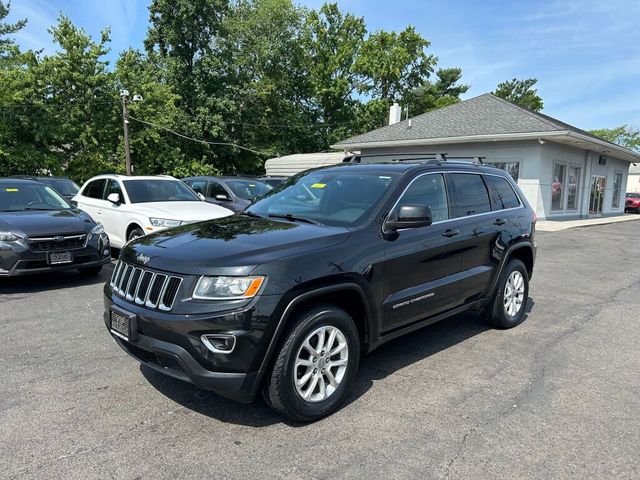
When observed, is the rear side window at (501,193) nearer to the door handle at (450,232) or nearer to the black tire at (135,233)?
the door handle at (450,232)

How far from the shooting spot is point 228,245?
3.32m

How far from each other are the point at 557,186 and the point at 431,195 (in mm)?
18614

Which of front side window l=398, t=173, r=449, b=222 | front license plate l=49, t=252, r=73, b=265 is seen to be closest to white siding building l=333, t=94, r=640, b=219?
front license plate l=49, t=252, r=73, b=265

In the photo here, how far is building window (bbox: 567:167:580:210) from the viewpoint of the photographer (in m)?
21.5

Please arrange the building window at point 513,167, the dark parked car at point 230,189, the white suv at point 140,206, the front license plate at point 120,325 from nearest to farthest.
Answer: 1. the front license plate at point 120,325
2. the white suv at point 140,206
3. the dark parked car at point 230,189
4. the building window at point 513,167

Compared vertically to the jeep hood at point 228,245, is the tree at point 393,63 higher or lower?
higher

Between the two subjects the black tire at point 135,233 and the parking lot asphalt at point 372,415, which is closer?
the parking lot asphalt at point 372,415

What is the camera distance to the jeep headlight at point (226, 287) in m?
2.98

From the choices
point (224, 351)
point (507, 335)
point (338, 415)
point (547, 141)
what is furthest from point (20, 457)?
point (547, 141)

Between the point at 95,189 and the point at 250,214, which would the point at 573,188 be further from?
the point at 250,214

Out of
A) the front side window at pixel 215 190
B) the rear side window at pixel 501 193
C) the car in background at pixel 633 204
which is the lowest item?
the car in background at pixel 633 204

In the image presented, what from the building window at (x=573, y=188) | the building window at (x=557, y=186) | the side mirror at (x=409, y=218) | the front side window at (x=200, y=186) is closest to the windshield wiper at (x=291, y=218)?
the side mirror at (x=409, y=218)

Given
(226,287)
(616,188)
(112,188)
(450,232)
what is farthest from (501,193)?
(616,188)

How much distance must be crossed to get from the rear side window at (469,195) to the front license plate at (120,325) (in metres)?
3.04
